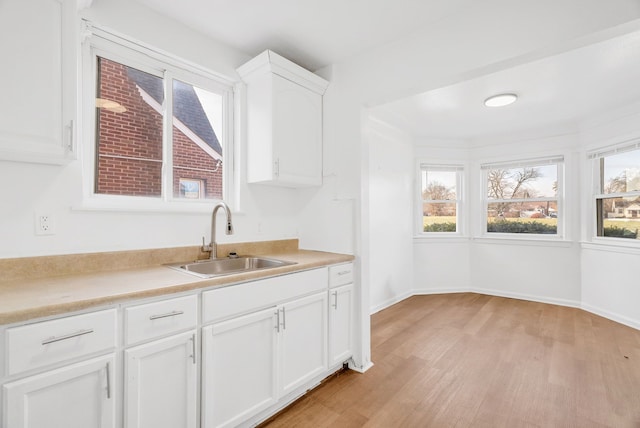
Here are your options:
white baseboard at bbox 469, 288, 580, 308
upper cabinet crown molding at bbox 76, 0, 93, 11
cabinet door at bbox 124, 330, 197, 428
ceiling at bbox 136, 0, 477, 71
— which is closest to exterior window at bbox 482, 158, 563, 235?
white baseboard at bbox 469, 288, 580, 308

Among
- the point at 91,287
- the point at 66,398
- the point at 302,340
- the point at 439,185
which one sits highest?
the point at 439,185

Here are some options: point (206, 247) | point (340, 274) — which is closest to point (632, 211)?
point (340, 274)

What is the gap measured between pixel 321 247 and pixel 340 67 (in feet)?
5.09

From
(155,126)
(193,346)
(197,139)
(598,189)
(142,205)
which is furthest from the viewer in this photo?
(598,189)

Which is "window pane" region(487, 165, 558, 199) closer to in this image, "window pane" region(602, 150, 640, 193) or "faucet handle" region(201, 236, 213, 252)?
"window pane" region(602, 150, 640, 193)

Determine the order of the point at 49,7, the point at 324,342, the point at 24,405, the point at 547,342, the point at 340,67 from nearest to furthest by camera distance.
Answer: the point at 24,405 < the point at 49,7 < the point at 324,342 < the point at 340,67 < the point at 547,342

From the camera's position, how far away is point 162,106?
2111 millimetres

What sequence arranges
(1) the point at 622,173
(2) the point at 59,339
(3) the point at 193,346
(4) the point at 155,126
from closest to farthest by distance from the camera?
1. (2) the point at 59,339
2. (3) the point at 193,346
3. (4) the point at 155,126
4. (1) the point at 622,173

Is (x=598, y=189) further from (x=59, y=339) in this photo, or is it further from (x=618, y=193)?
(x=59, y=339)

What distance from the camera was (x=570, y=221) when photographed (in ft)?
13.5

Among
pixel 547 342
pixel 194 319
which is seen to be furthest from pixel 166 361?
pixel 547 342

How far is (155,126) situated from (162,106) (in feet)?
0.52

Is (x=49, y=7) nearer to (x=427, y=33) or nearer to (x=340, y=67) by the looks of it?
(x=340, y=67)

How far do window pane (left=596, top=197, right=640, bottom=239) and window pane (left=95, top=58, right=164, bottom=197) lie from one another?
4936 mm
